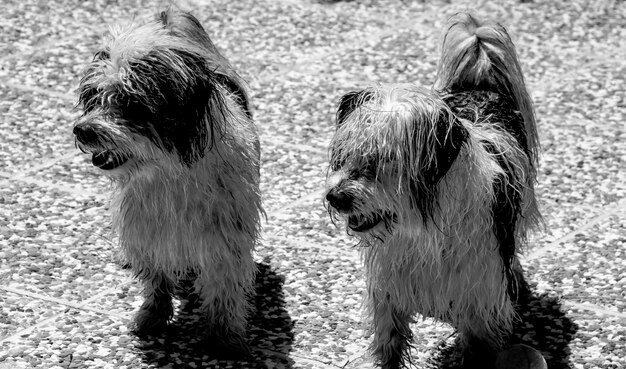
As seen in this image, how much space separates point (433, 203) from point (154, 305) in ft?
5.87

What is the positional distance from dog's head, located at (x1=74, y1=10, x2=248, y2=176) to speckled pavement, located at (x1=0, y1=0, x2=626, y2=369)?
1.13m

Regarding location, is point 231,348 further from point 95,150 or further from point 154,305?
point 95,150

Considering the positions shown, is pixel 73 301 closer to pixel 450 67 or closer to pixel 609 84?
pixel 450 67

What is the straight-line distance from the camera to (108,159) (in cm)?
544

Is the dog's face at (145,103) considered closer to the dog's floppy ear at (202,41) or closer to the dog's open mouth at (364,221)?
the dog's floppy ear at (202,41)

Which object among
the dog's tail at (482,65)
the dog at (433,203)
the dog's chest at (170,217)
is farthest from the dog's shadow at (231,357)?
the dog's tail at (482,65)

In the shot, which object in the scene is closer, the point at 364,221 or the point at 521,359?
the point at 364,221

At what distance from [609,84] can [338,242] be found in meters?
3.58

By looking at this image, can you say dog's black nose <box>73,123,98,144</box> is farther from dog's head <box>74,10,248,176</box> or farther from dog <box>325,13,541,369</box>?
dog <box>325,13,541,369</box>

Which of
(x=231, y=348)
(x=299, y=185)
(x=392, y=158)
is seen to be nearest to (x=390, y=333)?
(x=231, y=348)

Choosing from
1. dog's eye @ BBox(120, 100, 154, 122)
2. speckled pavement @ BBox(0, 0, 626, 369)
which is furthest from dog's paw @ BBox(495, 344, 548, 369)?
dog's eye @ BBox(120, 100, 154, 122)

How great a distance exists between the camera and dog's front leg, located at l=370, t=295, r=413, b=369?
5430mm

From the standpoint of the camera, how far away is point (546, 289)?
6.55 metres

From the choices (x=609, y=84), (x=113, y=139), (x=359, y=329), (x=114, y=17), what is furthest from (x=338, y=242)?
(x=114, y=17)
